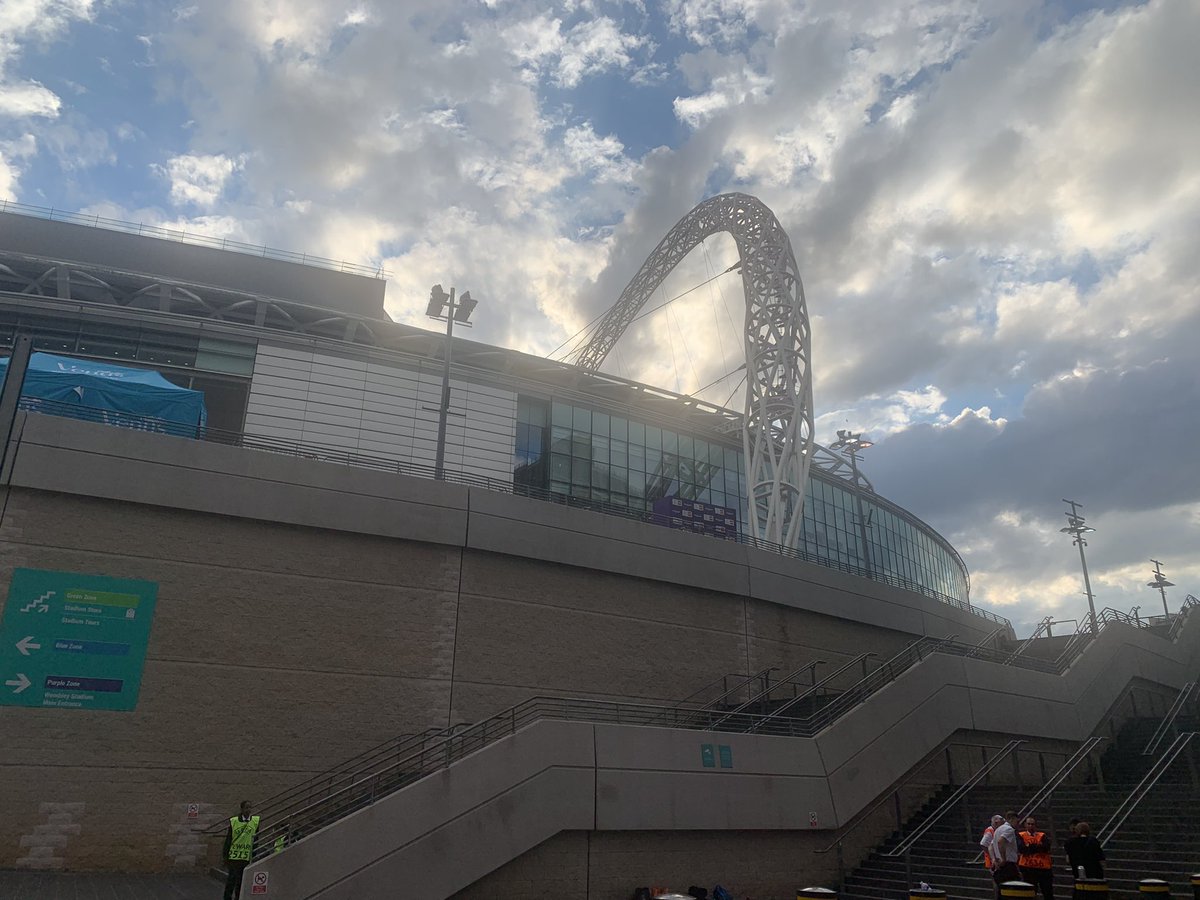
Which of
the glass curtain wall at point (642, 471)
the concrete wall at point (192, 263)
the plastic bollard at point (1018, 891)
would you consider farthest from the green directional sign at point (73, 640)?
the concrete wall at point (192, 263)

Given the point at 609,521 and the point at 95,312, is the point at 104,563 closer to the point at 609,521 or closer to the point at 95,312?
the point at 609,521

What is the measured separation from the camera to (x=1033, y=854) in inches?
540

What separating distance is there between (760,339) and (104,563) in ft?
88.1

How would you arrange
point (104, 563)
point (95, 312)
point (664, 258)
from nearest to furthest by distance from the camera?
point (104, 563), point (95, 312), point (664, 258)

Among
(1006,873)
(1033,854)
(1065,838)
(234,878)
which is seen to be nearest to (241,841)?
(234,878)

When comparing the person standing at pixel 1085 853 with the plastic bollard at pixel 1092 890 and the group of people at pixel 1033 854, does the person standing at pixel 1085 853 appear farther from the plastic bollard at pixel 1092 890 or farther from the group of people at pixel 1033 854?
the plastic bollard at pixel 1092 890

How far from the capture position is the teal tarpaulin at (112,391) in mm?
21453

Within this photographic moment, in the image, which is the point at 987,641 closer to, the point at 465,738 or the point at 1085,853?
the point at 1085,853

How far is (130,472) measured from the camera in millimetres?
18328

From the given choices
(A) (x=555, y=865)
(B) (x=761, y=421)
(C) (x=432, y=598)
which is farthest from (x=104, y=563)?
(B) (x=761, y=421)

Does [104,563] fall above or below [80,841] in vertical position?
above

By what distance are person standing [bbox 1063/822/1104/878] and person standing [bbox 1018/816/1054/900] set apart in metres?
0.40

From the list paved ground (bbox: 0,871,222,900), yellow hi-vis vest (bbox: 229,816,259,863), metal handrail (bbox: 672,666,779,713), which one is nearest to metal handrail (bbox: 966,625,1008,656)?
metal handrail (bbox: 672,666,779,713)

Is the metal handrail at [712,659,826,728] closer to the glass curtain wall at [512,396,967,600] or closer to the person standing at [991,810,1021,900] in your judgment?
the person standing at [991,810,1021,900]
